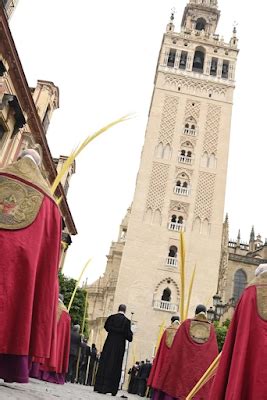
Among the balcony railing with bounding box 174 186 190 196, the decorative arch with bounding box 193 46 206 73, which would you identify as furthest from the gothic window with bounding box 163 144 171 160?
the decorative arch with bounding box 193 46 206 73

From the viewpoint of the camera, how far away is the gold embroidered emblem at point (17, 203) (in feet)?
10.9

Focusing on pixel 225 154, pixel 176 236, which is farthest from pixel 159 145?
pixel 176 236

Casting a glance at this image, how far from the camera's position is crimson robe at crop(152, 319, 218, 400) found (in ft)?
20.3

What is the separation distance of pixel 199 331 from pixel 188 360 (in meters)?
0.46

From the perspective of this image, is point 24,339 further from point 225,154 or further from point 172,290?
point 225,154

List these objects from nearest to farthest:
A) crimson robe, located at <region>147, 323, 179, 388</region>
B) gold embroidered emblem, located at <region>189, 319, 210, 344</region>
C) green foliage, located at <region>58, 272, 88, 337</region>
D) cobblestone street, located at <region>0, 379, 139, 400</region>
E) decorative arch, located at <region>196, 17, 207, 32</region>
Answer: cobblestone street, located at <region>0, 379, 139, 400</region> < gold embroidered emblem, located at <region>189, 319, 210, 344</region> < crimson robe, located at <region>147, 323, 179, 388</region> < green foliage, located at <region>58, 272, 88, 337</region> < decorative arch, located at <region>196, 17, 207, 32</region>

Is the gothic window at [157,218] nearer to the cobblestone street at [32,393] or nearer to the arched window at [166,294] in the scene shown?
the arched window at [166,294]

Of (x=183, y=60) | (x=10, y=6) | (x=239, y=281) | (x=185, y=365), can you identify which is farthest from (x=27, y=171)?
(x=239, y=281)

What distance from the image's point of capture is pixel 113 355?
25.5ft

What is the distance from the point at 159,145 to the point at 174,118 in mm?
2314

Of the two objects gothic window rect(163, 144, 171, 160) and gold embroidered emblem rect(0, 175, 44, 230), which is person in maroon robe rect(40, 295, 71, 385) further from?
gothic window rect(163, 144, 171, 160)

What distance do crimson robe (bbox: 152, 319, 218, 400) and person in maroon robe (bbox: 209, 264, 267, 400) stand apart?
2.81 metres

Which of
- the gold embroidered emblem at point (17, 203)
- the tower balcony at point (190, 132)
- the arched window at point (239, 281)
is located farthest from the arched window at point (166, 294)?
the gold embroidered emblem at point (17, 203)

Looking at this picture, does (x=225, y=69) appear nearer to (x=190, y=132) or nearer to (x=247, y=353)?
(x=190, y=132)
